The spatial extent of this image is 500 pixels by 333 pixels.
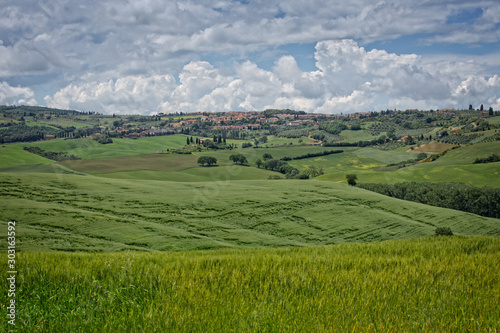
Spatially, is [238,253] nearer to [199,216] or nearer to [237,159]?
[199,216]

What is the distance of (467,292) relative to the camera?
584 centimetres

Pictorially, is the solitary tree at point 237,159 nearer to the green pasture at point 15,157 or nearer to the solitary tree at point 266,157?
the solitary tree at point 266,157

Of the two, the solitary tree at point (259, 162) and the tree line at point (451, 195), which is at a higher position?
the solitary tree at point (259, 162)

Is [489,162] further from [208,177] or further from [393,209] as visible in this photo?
[208,177]

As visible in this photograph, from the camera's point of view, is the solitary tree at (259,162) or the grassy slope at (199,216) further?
the solitary tree at (259,162)

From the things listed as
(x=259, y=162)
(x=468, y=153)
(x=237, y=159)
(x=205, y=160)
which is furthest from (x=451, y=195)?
(x=205, y=160)

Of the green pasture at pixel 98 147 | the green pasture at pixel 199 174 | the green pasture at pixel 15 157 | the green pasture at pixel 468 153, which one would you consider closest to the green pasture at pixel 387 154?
the green pasture at pixel 468 153

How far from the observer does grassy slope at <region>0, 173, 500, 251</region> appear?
36.8m

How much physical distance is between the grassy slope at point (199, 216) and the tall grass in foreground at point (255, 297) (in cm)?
2994

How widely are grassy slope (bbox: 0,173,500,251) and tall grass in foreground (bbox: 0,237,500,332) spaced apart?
29.9m

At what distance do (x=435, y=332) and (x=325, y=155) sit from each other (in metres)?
163

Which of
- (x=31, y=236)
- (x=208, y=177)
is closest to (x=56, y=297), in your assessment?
(x=31, y=236)

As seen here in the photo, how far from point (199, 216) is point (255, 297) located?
42747mm

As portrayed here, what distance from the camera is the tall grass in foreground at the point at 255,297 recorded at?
4.39m
